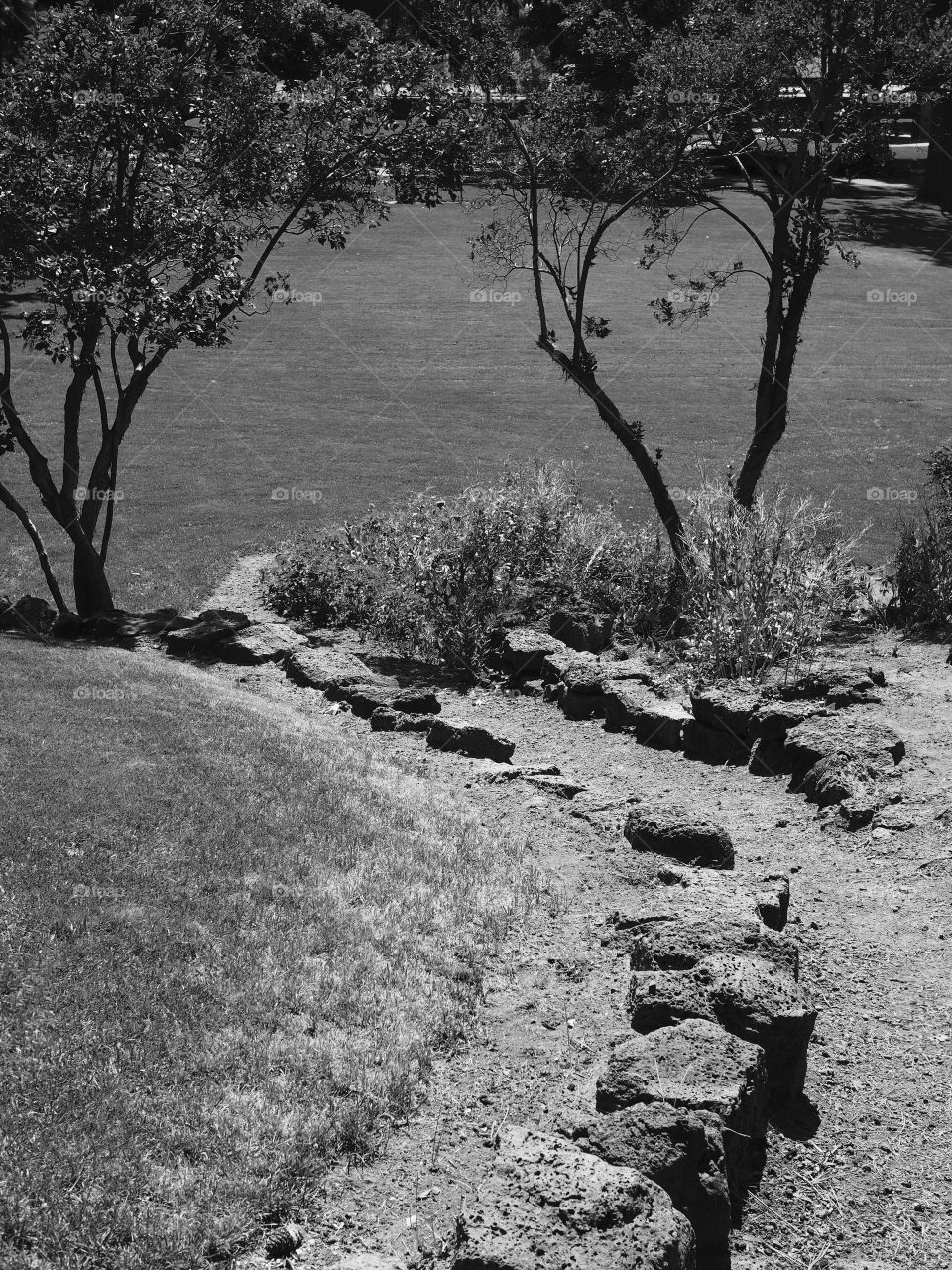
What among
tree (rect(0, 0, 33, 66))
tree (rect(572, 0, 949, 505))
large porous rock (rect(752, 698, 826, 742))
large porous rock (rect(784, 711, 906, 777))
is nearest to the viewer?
large porous rock (rect(784, 711, 906, 777))

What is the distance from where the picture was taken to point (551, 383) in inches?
1018

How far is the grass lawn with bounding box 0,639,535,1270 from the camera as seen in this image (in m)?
4.05

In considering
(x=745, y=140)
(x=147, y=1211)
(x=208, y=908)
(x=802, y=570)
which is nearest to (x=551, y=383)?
(x=745, y=140)

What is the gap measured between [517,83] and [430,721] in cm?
653

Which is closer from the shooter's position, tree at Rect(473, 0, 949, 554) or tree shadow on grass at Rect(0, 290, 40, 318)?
tree at Rect(473, 0, 949, 554)

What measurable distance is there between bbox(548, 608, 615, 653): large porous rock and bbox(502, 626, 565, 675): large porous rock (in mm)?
355

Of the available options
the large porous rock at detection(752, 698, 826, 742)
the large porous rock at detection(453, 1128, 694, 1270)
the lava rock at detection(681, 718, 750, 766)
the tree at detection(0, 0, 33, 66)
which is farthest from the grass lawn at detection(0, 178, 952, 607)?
the large porous rock at detection(453, 1128, 694, 1270)

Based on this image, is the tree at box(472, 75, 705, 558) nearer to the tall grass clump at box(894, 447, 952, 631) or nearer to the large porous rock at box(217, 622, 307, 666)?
the tall grass clump at box(894, 447, 952, 631)

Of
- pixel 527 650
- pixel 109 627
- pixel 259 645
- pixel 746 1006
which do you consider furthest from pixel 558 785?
pixel 109 627

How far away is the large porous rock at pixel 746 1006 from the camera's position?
193 inches

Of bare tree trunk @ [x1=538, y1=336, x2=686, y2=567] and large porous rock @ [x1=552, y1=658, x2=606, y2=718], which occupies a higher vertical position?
bare tree trunk @ [x1=538, y1=336, x2=686, y2=567]

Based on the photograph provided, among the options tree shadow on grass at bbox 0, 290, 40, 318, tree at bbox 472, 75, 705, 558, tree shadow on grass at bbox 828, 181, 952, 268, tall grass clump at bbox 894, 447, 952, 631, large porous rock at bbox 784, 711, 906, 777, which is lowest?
large porous rock at bbox 784, 711, 906, 777

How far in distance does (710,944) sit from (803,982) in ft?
1.90

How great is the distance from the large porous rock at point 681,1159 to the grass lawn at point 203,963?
2.85ft
